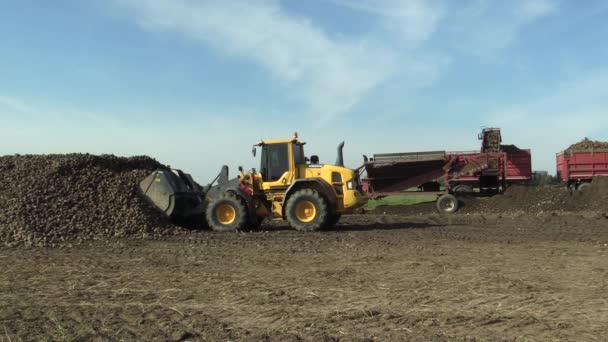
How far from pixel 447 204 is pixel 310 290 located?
15466mm

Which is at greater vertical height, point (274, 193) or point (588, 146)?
point (588, 146)

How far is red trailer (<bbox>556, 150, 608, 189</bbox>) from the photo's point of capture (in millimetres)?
22750

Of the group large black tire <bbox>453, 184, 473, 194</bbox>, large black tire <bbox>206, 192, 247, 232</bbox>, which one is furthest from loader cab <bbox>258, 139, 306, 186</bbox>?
large black tire <bbox>453, 184, 473, 194</bbox>

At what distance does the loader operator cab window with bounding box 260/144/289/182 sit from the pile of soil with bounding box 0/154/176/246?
2.92 m

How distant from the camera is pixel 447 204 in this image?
69.5 feet

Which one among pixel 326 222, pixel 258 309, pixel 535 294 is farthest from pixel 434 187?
pixel 258 309

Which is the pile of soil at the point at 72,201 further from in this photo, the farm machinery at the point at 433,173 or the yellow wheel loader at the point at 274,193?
the farm machinery at the point at 433,173

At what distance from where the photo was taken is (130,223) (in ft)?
42.9

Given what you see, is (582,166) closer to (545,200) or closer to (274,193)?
(545,200)

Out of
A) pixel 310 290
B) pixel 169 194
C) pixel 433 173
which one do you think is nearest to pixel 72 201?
pixel 169 194

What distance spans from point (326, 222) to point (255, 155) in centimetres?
260

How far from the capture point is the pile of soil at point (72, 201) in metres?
12.2

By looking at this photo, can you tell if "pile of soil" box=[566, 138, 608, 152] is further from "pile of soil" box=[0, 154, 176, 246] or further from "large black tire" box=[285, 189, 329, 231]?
"pile of soil" box=[0, 154, 176, 246]

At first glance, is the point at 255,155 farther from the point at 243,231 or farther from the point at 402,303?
the point at 402,303
